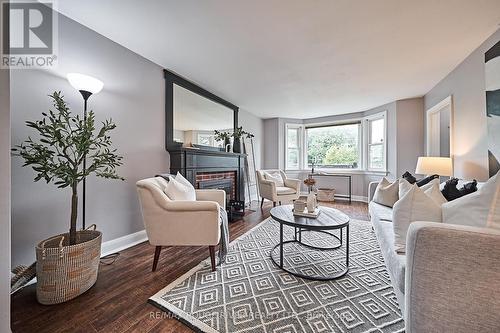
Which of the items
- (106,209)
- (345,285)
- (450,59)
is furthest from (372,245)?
(106,209)

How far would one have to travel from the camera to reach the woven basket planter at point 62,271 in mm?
1326

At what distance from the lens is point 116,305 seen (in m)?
1.34

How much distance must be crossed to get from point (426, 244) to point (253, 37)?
2.17 metres

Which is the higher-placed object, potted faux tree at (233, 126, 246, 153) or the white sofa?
potted faux tree at (233, 126, 246, 153)

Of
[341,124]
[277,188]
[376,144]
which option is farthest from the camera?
[341,124]

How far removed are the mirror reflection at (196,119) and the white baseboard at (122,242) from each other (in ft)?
4.54

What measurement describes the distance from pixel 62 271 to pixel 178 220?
0.81 m

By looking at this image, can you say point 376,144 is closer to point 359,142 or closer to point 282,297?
point 359,142

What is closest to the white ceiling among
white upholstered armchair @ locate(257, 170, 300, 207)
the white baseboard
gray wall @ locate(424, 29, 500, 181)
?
gray wall @ locate(424, 29, 500, 181)

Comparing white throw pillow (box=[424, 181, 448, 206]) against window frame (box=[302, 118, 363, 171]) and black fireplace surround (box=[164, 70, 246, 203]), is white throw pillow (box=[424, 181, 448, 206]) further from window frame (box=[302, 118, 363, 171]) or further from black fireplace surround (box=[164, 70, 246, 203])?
window frame (box=[302, 118, 363, 171])

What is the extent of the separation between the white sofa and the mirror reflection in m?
2.89

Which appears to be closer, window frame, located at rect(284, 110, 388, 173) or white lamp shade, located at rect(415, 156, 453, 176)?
white lamp shade, located at rect(415, 156, 453, 176)

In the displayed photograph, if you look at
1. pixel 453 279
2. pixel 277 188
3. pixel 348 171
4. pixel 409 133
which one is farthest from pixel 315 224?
pixel 348 171

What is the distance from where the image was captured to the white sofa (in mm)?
699
